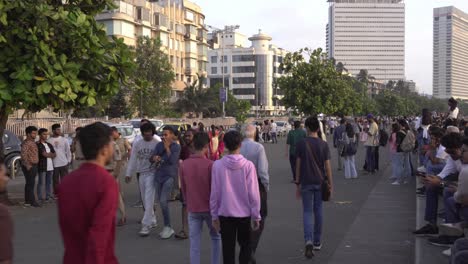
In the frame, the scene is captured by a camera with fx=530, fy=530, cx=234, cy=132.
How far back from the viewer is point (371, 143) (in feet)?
57.7

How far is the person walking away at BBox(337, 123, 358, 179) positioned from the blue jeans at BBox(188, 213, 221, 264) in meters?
11.0

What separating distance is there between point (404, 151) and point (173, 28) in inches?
2570

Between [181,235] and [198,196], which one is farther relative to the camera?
[181,235]

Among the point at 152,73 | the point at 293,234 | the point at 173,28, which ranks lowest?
the point at 293,234

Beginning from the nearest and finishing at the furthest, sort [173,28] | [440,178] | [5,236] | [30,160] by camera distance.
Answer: [5,236] → [440,178] → [30,160] → [173,28]

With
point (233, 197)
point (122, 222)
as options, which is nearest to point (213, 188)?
point (233, 197)

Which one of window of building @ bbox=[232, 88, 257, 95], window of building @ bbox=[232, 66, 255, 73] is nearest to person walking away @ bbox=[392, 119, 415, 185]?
window of building @ bbox=[232, 66, 255, 73]

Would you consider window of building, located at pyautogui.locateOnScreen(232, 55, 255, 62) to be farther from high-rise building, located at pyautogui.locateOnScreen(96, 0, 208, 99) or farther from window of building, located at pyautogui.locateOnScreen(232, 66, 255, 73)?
high-rise building, located at pyautogui.locateOnScreen(96, 0, 208, 99)

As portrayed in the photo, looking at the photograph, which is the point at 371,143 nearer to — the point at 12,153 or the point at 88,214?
the point at 12,153

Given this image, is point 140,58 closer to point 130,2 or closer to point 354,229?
point 130,2

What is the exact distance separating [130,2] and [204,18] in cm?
2715

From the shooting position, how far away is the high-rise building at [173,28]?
62987mm

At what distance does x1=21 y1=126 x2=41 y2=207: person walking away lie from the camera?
40.1ft

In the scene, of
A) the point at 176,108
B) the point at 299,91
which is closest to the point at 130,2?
the point at 176,108
